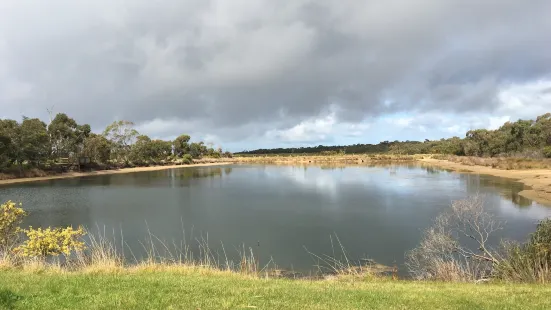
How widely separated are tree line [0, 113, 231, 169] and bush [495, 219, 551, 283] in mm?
51804

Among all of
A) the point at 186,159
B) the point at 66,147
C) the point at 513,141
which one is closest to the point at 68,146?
the point at 66,147

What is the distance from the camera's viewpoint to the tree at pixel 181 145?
107 metres

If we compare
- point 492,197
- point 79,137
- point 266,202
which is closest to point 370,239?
point 266,202

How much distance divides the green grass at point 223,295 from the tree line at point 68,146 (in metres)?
47.2

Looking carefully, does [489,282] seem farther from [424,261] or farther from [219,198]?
[219,198]

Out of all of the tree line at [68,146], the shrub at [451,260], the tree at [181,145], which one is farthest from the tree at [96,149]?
the shrub at [451,260]

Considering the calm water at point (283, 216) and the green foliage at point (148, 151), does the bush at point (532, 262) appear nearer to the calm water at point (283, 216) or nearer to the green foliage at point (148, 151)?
the calm water at point (283, 216)

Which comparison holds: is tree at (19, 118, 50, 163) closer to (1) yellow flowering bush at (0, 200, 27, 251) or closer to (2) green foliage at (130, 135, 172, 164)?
(2) green foliage at (130, 135, 172, 164)

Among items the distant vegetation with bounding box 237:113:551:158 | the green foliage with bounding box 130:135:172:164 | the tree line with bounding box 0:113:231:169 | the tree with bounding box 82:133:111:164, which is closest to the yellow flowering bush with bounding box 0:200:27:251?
the tree line with bounding box 0:113:231:169

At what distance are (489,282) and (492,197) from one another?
2271 cm

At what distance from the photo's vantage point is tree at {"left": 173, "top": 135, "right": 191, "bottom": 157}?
4214 inches

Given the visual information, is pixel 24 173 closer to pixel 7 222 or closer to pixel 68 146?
pixel 68 146

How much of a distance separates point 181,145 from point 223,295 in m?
106

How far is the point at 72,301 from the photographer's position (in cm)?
567
